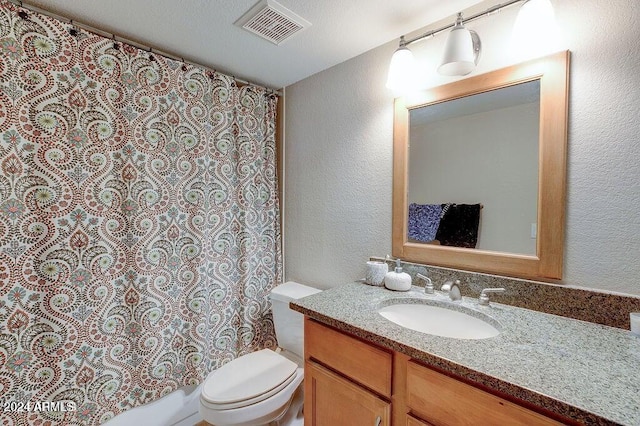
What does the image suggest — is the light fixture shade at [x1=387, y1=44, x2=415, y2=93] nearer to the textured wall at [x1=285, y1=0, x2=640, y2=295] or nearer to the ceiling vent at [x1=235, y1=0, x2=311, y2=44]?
the textured wall at [x1=285, y1=0, x2=640, y2=295]

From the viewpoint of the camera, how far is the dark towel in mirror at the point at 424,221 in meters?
1.37

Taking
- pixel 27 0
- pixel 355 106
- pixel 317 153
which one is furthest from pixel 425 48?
pixel 27 0

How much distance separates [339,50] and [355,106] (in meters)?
0.30

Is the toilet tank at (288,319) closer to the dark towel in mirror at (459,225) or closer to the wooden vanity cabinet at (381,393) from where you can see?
the wooden vanity cabinet at (381,393)

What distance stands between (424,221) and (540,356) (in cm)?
72

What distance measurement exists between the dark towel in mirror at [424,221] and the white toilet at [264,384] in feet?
2.47

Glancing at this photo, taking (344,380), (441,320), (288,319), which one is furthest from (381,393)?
(288,319)

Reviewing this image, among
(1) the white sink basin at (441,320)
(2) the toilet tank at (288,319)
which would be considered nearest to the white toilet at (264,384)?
(2) the toilet tank at (288,319)

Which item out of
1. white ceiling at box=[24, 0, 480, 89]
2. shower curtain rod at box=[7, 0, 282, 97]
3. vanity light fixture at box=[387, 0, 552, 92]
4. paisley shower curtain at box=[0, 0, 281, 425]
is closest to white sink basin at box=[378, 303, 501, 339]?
vanity light fixture at box=[387, 0, 552, 92]

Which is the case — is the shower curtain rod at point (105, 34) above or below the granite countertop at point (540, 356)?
above

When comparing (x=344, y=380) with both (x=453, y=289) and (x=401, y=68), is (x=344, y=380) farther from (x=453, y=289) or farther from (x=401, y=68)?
(x=401, y=68)

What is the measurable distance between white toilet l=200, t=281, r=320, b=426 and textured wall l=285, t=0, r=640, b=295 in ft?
1.02

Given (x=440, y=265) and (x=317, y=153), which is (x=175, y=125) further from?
(x=440, y=265)

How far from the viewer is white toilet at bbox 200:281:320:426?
1299 mm
